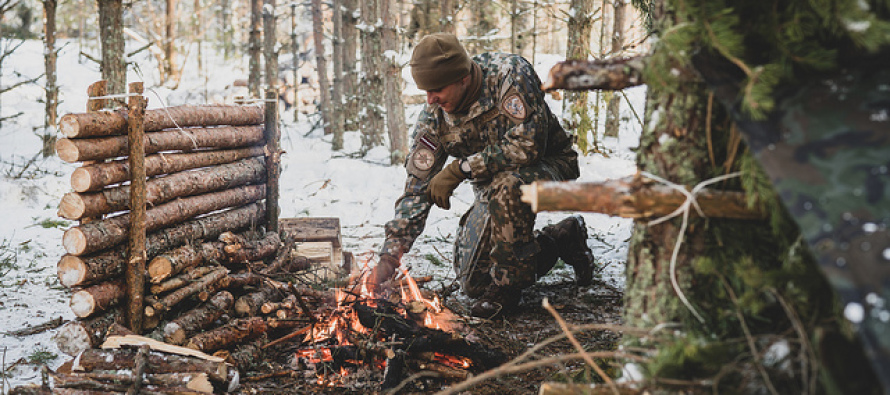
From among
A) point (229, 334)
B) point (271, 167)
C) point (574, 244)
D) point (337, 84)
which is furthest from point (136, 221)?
point (337, 84)

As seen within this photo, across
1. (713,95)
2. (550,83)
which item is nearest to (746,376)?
(713,95)

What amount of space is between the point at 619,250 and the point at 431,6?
51.4 feet

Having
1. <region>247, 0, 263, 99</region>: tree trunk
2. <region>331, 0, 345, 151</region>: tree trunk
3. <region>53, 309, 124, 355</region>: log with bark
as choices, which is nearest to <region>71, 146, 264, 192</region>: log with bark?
<region>53, 309, 124, 355</region>: log with bark

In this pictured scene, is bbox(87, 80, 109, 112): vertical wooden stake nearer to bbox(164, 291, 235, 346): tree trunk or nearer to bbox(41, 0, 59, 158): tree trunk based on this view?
bbox(164, 291, 235, 346): tree trunk

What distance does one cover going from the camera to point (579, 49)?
879 cm

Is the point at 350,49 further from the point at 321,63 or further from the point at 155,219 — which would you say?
the point at 155,219

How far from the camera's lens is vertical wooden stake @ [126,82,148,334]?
3.66m

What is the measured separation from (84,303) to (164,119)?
1.39 m

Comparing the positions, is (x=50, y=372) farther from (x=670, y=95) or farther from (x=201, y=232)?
(x=670, y=95)

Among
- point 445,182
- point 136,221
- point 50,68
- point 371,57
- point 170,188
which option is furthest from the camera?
point 50,68

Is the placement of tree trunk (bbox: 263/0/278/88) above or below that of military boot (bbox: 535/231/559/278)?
above

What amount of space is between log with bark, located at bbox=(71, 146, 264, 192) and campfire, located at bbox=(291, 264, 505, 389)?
150 cm

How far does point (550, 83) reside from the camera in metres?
2.13

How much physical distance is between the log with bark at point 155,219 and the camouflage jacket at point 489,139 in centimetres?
139
